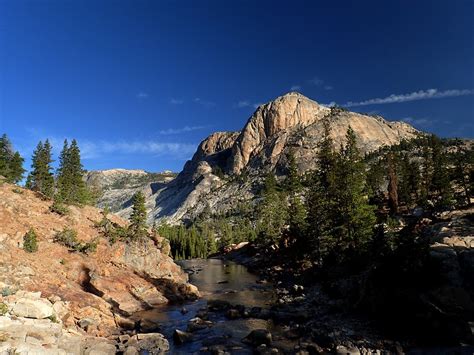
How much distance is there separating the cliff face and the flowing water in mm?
3300

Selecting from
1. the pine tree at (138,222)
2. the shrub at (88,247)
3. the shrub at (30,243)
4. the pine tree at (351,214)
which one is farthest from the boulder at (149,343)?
the pine tree at (138,222)

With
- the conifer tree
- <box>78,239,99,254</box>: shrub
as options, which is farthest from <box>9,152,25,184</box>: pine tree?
the conifer tree

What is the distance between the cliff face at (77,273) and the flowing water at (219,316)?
3.30 metres

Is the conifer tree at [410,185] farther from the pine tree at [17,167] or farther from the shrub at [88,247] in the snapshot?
the pine tree at [17,167]

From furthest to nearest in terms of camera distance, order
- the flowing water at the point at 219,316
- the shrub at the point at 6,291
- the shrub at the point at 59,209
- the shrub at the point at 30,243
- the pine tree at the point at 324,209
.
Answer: the pine tree at the point at 324,209 < the shrub at the point at 59,209 < the shrub at the point at 30,243 < the flowing water at the point at 219,316 < the shrub at the point at 6,291

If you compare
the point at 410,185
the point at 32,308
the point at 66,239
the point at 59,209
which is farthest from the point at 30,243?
the point at 410,185

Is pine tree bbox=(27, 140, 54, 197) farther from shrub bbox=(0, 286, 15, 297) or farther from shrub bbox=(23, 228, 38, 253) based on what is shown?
shrub bbox=(0, 286, 15, 297)

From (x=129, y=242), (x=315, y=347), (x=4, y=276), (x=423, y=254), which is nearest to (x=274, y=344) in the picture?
(x=315, y=347)

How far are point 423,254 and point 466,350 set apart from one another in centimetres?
826

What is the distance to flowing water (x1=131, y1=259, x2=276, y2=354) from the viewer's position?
29250mm

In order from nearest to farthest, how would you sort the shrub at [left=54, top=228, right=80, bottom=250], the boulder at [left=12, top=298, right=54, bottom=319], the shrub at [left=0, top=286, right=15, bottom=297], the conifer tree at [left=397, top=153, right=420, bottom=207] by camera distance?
the boulder at [left=12, top=298, right=54, bottom=319] → the shrub at [left=0, top=286, right=15, bottom=297] → the shrub at [left=54, top=228, right=80, bottom=250] → the conifer tree at [left=397, top=153, right=420, bottom=207]

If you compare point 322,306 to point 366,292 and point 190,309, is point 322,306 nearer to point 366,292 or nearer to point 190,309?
point 366,292

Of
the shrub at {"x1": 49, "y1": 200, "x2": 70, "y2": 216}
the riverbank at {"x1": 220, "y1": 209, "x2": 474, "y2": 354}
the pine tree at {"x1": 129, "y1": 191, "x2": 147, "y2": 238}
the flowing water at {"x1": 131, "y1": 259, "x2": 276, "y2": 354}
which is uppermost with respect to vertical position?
the shrub at {"x1": 49, "y1": 200, "x2": 70, "y2": 216}

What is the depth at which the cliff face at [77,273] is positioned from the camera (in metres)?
31.1
